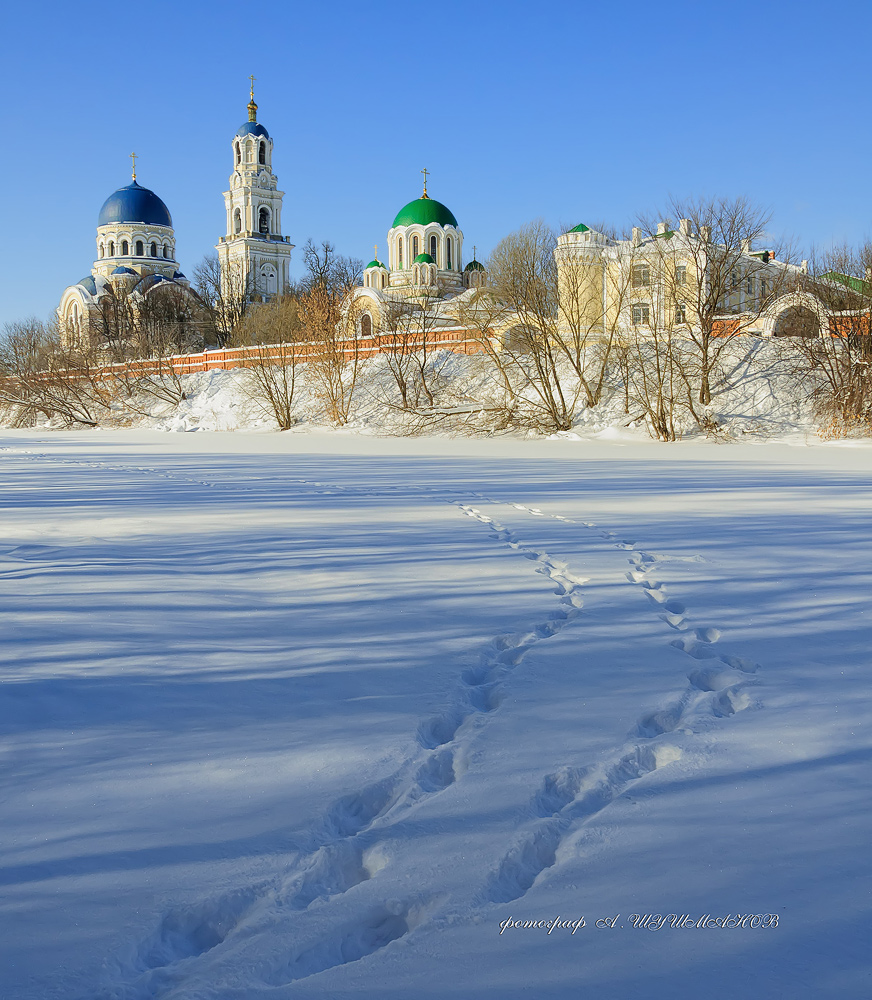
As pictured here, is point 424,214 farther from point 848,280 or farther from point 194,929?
point 194,929

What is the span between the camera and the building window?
2972cm

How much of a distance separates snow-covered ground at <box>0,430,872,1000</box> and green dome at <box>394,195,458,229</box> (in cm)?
6523

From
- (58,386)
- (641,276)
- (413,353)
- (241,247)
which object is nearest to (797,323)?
(641,276)

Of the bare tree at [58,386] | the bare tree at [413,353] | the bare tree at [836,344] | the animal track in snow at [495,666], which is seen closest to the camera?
the animal track in snow at [495,666]

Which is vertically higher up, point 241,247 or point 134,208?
point 134,208

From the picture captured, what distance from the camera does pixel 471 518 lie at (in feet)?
30.8

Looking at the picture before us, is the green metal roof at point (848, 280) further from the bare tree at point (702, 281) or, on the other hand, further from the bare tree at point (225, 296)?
the bare tree at point (225, 296)

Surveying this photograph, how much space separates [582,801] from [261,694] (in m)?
1.67

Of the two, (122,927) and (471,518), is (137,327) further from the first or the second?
(122,927)

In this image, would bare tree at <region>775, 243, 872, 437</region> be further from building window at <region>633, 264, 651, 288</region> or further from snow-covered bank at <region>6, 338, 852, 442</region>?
building window at <region>633, 264, 651, 288</region>

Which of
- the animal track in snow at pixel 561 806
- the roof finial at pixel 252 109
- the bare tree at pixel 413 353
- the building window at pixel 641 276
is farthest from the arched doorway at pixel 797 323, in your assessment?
the roof finial at pixel 252 109

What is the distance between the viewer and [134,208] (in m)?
76.9

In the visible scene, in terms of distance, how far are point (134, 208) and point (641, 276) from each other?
61.5 metres

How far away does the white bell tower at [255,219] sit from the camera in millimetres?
76012
